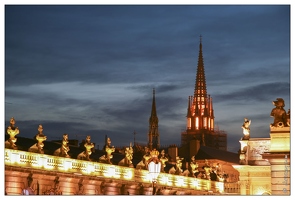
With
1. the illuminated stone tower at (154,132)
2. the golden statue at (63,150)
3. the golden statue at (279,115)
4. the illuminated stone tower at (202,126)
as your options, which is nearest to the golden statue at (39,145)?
the golden statue at (63,150)

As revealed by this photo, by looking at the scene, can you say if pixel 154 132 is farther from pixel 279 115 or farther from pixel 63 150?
pixel 279 115

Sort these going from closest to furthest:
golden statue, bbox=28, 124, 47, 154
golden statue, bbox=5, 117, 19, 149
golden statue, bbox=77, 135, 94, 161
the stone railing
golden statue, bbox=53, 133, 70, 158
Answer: golden statue, bbox=5, 117, 19, 149 → the stone railing → golden statue, bbox=28, 124, 47, 154 → golden statue, bbox=53, 133, 70, 158 → golden statue, bbox=77, 135, 94, 161

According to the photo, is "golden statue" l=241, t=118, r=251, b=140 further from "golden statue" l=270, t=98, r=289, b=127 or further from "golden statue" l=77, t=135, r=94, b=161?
"golden statue" l=270, t=98, r=289, b=127

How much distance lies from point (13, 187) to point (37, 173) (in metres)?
2.95

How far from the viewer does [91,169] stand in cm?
8088

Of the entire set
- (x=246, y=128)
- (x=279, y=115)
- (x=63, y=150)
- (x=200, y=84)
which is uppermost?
(x=200, y=84)

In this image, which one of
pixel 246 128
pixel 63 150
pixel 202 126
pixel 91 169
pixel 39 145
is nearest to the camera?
pixel 39 145

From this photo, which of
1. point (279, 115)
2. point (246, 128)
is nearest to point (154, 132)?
point (246, 128)

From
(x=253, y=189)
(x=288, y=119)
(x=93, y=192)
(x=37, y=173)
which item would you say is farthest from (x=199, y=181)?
A: (x=288, y=119)

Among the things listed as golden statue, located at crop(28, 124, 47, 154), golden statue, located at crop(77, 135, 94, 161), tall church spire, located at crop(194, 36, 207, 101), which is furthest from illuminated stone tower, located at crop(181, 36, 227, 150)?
golden statue, located at crop(28, 124, 47, 154)

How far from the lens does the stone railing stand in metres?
70.9

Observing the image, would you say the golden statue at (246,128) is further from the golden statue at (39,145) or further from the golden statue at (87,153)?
the golden statue at (39,145)
